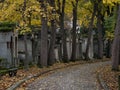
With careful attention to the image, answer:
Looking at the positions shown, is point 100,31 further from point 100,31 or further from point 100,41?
point 100,41

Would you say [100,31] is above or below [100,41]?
above

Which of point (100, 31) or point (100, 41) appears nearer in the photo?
point (100, 41)

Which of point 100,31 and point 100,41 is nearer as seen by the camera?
point 100,41

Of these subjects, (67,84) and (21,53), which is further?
(21,53)

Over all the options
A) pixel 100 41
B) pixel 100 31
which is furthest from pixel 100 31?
pixel 100 41

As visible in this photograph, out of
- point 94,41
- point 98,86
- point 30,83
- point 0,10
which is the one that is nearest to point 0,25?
point 0,10

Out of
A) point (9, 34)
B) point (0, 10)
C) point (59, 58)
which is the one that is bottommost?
point (59, 58)

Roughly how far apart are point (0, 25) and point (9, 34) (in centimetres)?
131

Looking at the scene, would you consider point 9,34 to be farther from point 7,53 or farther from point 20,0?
point 20,0

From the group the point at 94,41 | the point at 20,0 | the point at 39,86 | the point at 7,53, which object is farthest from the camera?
the point at 94,41

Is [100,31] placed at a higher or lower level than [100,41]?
higher

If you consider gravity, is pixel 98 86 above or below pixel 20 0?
below

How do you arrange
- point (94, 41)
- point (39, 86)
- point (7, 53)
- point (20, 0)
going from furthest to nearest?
point (94, 41) → point (7, 53) → point (20, 0) → point (39, 86)

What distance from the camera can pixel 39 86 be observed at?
53.1 feet
